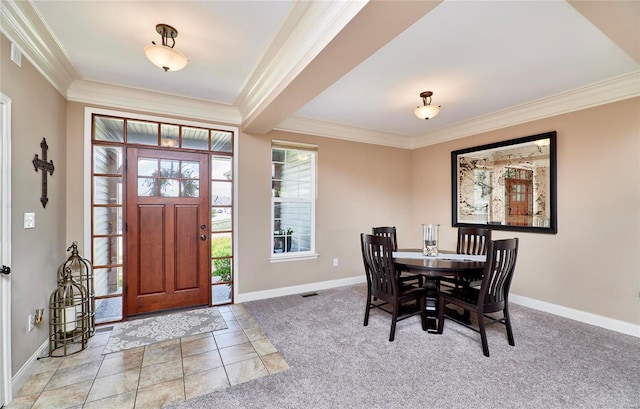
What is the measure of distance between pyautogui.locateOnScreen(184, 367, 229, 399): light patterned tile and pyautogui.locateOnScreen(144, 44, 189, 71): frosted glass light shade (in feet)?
7.92

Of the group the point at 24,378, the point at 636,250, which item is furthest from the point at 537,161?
the point at 24,378

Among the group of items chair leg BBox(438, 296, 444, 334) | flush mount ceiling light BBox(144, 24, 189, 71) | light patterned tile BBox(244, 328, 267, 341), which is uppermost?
flush mount ceiling light BBox(144, 24, 189, 71)

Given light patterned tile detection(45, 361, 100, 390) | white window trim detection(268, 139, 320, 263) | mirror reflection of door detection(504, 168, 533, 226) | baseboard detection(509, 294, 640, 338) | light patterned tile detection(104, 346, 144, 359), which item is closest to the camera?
light patterned tile detection(45, 361, 100, 390)

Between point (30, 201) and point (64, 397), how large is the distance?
1.47 metres

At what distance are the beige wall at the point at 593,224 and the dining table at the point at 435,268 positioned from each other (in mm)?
1073

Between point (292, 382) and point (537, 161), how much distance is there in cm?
388

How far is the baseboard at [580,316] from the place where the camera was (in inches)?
114

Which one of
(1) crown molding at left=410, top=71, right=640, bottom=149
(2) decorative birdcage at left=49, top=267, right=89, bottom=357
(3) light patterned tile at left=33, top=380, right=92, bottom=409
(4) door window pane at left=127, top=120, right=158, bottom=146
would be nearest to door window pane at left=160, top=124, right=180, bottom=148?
(4) door window pane at left=127, top=120, right=158, bottom=146

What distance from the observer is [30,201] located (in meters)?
2.20

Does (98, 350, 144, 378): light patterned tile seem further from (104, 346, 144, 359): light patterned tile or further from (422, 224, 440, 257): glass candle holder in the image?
(422, 224, 440, 257): glass candle holder

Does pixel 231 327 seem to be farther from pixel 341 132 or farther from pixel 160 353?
pixel 341 132

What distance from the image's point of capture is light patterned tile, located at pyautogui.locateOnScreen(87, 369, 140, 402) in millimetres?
1958

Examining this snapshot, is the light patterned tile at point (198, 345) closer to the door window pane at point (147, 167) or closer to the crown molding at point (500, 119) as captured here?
the door window pane at point (147, 167)

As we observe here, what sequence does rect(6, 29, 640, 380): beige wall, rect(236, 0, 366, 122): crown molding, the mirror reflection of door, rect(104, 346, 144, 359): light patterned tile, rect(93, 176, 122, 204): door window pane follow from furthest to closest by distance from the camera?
the mirror reflection of door, rect(93, 176, 122, 204): door window pane, rect(104, 346, 144, 359): light patterned tile, rect(6, 29, 640, 380): beige wall, rect(236, 0, 366, 122): crown molding
